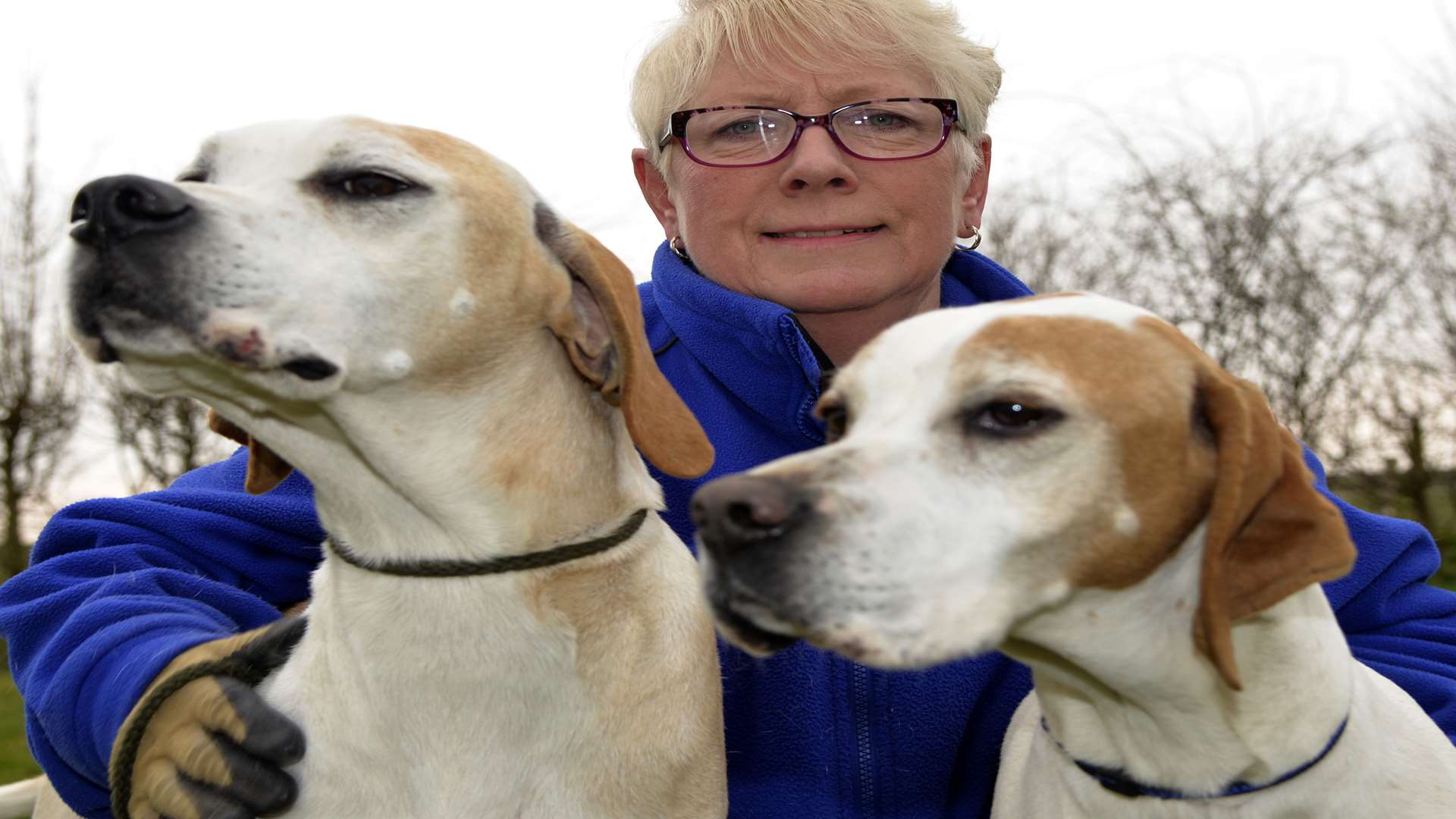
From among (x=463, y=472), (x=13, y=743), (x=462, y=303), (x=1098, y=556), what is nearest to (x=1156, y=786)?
(x=1098, y=556)

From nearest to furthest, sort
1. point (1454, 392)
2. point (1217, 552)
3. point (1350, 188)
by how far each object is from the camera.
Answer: point (1217, 552), point (1454, 392), point (1350, 188)

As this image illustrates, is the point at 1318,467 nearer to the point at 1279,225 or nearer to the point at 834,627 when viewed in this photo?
the point at 834,627

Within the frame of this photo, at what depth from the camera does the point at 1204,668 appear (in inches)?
92.0

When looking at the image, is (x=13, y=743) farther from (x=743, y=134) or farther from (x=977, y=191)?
(x=977, y=191)

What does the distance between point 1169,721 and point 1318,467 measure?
3.88 feet

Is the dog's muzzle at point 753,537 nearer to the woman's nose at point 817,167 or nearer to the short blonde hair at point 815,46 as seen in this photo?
the woman's nose at point 817,167

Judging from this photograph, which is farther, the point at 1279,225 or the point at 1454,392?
the point at 1279,225

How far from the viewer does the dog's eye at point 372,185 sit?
2352 mm

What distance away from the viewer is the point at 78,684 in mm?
2527

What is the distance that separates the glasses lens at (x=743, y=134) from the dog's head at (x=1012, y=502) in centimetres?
138

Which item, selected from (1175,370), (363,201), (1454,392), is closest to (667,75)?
(363,201)

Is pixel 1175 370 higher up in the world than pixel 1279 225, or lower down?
higher up

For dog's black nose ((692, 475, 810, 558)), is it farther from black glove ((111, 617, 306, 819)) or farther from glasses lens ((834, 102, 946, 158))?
glasses lens ((834, 102, 946, 158))

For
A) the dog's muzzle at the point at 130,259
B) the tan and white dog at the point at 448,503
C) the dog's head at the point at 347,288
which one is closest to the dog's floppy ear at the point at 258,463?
the dog's head at the point at 347,288
